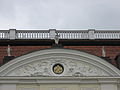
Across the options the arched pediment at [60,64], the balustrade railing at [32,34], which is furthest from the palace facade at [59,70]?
the balustrade railing at [32,34]

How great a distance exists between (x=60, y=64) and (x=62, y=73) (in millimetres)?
496

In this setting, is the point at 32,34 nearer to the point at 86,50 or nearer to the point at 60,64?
the point at 86,50

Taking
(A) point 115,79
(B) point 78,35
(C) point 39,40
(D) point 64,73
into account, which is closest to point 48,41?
(C) point 39,40

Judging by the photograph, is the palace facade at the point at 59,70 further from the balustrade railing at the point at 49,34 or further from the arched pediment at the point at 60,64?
the balustrade railing at the point at 49,34

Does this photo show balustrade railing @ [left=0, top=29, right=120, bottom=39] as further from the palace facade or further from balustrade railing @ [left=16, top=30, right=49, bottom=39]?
the palace facade

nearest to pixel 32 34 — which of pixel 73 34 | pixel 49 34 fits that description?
pixel 49 34

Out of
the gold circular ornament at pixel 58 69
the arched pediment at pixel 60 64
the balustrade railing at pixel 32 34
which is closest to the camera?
the arched pediment at pixel 60 64

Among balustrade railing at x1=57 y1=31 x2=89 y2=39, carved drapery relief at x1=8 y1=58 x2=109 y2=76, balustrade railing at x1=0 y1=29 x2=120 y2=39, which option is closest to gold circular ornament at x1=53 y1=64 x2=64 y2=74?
carved drapery relief at x1=8 y1=58 x2=109 y2=76

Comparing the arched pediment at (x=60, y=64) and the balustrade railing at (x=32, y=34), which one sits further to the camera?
the balustrade railing at (x=32, y=34)

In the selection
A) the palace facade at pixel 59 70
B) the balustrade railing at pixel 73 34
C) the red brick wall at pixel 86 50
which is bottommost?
the palace facade at pixel 59 70

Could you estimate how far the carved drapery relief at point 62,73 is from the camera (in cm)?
1989

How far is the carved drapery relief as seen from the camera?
19891mm

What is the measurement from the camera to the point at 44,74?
19.9 metres
